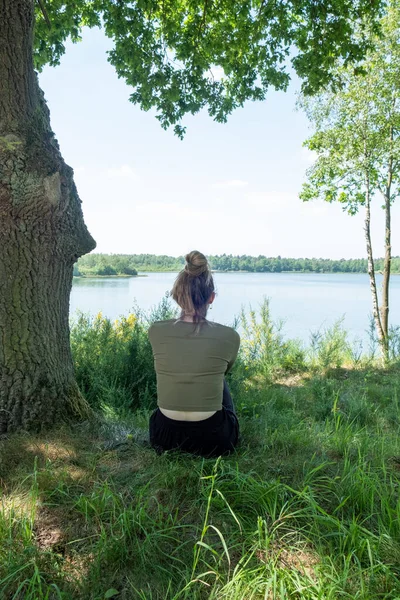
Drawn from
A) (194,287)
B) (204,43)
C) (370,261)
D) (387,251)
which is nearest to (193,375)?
(194,287)

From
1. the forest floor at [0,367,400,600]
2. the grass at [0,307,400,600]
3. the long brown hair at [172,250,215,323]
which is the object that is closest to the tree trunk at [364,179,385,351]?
the grass at [0,307,400,600]

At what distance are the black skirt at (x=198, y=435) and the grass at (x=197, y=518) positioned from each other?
0.08m

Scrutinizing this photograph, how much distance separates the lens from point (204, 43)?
5.74 meters

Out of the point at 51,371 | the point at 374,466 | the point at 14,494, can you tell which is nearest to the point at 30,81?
the point at 51,371

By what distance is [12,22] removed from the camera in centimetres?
306

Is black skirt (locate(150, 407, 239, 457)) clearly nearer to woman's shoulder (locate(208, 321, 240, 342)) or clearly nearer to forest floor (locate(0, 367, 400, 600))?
forest floor (locate(0, 367, 400, 600))

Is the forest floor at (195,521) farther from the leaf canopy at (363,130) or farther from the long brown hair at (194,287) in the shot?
the leaf canopy at (363,130)

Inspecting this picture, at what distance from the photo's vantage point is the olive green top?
8.69 feet

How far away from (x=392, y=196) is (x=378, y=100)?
7.68 ft

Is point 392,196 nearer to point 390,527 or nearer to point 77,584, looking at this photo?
point 390,527

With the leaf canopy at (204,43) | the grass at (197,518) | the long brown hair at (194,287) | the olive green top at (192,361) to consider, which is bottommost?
the grass at (197,518)

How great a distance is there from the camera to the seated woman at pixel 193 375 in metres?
2.65

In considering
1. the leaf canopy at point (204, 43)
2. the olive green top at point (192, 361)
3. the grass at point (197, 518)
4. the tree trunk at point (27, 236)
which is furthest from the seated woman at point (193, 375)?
the leaf canopy at point (204, 43)

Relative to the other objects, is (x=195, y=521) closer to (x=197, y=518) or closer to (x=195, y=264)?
(x=197, y=518)
